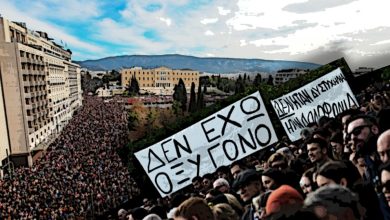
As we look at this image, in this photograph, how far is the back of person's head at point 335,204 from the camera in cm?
191

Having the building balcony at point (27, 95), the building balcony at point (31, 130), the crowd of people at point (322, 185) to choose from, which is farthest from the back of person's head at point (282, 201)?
the building balcony at point (31, 130)

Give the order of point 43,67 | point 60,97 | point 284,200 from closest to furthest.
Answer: point 284,200
point 43,67
point 60,97

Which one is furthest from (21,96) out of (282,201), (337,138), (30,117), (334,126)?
(282,201)

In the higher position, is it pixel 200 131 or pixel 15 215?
pixel 200 131

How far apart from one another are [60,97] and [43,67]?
1563 cm

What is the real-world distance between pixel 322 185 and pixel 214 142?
3.69m

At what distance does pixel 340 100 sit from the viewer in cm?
761

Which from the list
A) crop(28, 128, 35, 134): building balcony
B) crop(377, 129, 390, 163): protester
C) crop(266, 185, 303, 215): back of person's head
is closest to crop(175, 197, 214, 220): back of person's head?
crop(266, 185, 303, 215): back of person's head

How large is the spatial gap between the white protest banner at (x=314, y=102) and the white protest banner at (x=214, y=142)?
3.86 ft

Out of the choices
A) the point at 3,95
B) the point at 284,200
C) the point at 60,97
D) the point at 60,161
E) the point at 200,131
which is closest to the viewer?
the point at 284,200

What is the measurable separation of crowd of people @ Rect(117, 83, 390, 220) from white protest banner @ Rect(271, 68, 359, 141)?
1.58 meters

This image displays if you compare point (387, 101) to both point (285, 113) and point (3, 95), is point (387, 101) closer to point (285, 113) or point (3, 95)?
point (285, 113)

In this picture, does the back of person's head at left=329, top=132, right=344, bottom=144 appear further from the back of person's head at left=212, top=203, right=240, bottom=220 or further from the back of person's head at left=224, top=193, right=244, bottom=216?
the back of person's head at left=212, top=203, right=240, bottom=220

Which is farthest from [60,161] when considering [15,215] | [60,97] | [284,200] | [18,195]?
[60,97]
